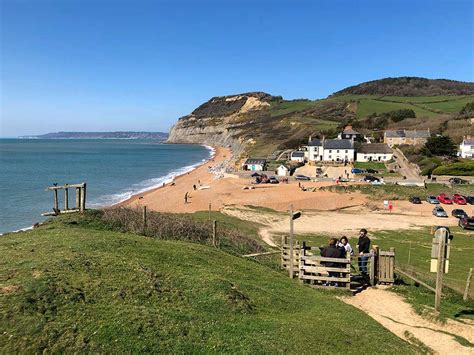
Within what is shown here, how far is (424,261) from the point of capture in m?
21.8

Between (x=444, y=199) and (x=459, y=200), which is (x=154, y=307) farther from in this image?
(x=459, y=200)

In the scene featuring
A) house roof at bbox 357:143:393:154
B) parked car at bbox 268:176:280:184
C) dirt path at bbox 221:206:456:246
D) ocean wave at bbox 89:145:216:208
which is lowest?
ocean wave at bbox 89:145:216:208

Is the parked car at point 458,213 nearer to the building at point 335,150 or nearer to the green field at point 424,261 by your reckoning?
the green field at point 424,261

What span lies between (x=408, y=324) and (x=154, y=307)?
7.11m

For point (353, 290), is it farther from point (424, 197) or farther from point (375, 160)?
point (375, 160)

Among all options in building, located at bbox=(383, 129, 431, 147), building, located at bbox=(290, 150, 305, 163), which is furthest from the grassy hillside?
building, located at bbox=(383, 129, 431, 147)

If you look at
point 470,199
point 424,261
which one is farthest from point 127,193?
point 424,261

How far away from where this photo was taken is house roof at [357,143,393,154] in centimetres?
8050

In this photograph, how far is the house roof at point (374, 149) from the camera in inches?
3169

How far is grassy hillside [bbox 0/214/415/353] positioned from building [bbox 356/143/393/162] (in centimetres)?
7217

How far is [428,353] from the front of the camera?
30.7ft

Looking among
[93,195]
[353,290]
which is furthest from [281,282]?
[93,195]

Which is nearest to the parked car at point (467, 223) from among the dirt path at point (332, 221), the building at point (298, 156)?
the dirt path at point (332, 221)

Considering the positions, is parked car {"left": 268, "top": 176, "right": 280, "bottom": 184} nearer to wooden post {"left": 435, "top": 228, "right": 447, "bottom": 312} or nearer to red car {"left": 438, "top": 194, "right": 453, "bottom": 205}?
red car {"left": 438, "top": 194, "right": 453, "bottom": 205}
